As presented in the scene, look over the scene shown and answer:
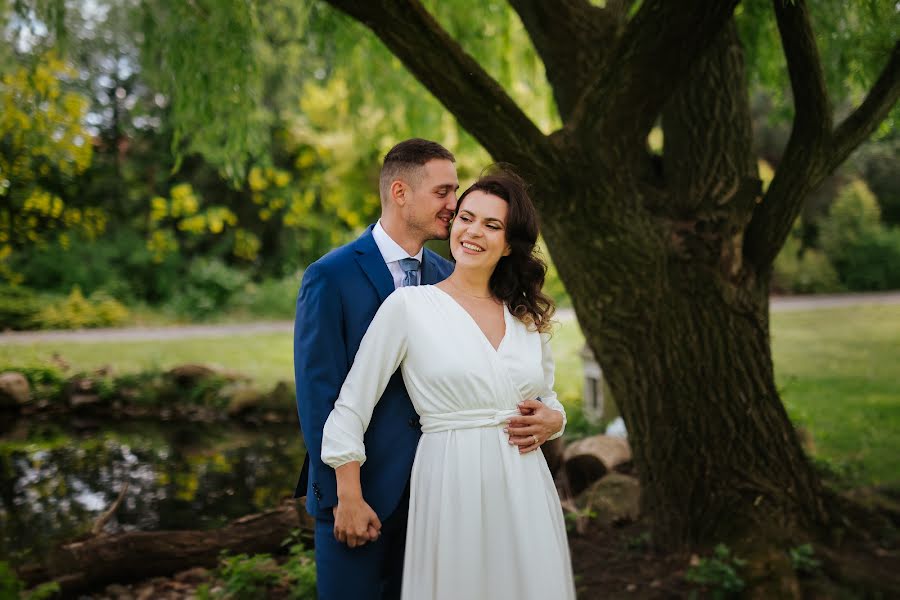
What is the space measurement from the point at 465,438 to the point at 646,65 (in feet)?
5.87

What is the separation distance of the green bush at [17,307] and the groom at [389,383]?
11.7m

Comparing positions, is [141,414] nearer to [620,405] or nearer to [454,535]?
[620,405]

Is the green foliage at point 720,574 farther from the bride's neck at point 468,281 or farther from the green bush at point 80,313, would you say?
the green bush at point 80,313

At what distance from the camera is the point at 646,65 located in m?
3.12

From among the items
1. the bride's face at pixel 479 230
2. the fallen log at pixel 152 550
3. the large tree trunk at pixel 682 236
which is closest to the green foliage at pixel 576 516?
the large tree trunk at pixel 682 236

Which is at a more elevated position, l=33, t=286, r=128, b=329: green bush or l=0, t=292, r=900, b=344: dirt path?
l=33, t=286, r=128, b=329: green bush

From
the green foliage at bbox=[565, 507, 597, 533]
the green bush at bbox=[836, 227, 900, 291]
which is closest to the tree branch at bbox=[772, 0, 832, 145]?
the green foliage at bbox=[565, 507, 597, 533]

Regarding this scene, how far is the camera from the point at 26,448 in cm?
718

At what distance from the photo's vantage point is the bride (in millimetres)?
2000

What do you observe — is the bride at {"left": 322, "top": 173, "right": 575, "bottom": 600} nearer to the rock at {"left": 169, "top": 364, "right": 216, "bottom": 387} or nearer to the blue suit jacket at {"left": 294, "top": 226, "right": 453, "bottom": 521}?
the blue suit jacket at {"left": 294, "top": 226, "right": 453, "bottom": 521}

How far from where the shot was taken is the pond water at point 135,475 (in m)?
5.36

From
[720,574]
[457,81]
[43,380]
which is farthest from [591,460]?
[43,380]

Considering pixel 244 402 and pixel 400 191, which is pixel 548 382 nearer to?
pixel 400 191

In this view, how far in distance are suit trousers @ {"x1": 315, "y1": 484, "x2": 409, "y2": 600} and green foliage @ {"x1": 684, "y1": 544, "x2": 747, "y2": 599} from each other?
5.85 ft
